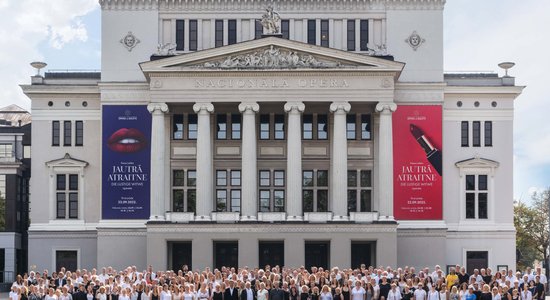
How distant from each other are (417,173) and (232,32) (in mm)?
16495

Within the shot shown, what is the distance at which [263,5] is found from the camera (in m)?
72.9

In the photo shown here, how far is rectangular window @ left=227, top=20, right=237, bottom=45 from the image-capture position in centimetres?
7250

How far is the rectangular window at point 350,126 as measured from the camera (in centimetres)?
7012

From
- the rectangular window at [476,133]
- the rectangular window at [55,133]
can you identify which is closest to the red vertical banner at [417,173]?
the rectangular window at [476,133]

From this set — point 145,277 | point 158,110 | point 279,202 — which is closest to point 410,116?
point 279,202

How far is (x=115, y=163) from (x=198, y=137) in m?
6.03

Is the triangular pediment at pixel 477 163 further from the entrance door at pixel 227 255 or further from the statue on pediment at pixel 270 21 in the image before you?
the entrance door at pixel 227 255

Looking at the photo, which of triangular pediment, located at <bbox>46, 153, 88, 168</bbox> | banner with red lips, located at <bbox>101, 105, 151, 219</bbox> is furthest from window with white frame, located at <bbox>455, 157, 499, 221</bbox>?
triangular pediment, located at <bbox>46, 153, 88, 168</bbox>

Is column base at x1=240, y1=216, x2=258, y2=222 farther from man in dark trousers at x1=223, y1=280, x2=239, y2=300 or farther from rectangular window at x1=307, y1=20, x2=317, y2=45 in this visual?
man in dark trousers at x1=223, y1=280, x2=239, y2=300

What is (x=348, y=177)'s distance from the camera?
69812 millimetres

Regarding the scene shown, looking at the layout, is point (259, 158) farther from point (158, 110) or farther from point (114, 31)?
point (114, 31)

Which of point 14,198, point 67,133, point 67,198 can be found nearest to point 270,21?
point 67,133

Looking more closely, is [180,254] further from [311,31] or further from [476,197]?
[476,197]

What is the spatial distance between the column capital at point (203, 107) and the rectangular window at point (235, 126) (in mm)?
3561
